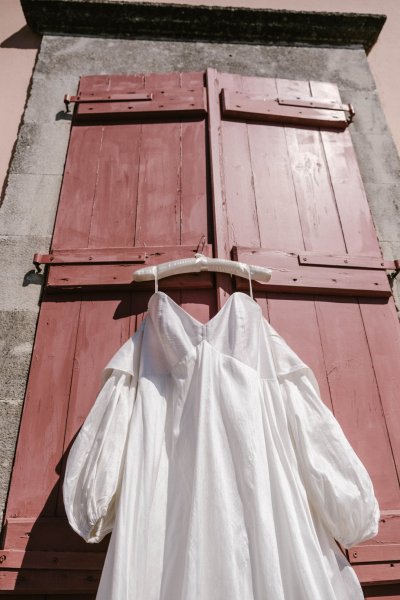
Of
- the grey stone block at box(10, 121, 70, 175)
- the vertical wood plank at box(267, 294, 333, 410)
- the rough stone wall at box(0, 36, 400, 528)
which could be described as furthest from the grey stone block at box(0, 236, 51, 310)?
the vertical wood plank at box(267, 294, 333, 410)

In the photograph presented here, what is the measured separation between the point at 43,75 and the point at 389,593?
3285mm

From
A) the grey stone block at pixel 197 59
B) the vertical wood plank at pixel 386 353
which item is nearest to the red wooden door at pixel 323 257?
the vertical wood plank at pixel 386 353

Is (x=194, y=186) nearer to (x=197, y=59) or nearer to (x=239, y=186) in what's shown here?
(x=239, y=186)

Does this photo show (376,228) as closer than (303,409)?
No

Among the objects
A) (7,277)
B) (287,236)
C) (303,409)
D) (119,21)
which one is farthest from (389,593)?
(119,21)

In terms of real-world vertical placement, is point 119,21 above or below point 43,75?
above

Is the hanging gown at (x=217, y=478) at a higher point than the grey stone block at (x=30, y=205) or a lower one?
lower

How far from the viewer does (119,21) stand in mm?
3334

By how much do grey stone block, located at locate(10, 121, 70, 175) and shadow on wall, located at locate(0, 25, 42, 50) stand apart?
90 cm

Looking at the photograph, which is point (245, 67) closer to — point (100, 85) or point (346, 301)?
point (100, 85)

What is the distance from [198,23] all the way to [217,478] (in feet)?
10.3

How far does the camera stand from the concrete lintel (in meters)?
3.31

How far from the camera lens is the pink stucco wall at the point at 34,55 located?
2.97 meters

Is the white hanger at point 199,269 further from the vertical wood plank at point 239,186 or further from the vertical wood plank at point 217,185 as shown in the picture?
the vertical wood plank at point 239,186
